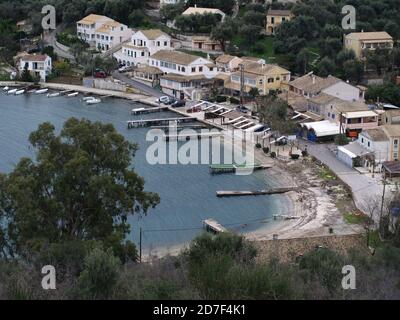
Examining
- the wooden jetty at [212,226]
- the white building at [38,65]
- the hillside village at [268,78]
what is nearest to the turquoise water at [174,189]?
the wooden jetty at [212,226]

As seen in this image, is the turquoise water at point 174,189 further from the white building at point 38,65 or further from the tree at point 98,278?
the tree at point 98,278

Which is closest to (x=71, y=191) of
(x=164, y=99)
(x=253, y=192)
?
(x=253, y=192)

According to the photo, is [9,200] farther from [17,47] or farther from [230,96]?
[17,47]

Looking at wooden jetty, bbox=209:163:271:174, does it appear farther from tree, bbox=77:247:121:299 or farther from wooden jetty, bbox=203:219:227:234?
tree, bbox=77:247:121:299

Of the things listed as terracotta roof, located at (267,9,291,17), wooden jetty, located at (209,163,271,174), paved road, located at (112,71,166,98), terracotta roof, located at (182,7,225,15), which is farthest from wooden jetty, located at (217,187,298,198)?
terracotta roof, located at (182,7,225,15)

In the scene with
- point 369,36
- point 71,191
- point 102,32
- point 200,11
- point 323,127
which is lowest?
point 323,127

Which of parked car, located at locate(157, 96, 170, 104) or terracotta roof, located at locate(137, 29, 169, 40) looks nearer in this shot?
parked car, located at locate(157, 96, 170, 104)

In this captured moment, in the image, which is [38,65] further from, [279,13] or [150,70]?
[279,13]
